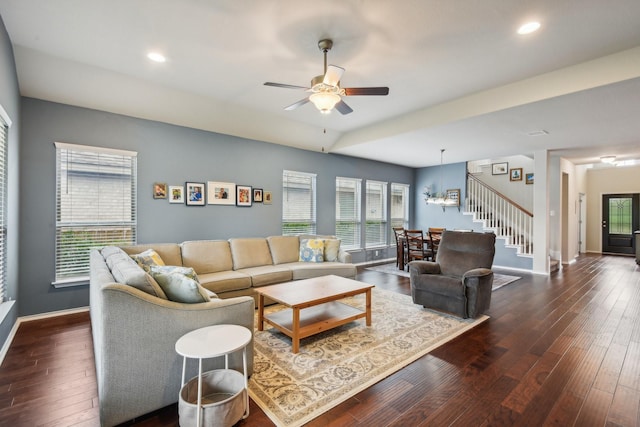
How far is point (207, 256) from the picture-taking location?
425 cm

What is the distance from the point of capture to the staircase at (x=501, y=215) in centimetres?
698

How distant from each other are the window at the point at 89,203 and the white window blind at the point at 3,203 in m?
0.82

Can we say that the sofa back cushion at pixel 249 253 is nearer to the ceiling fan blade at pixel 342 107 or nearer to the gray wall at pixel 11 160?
the gray wall at pixel 11 160

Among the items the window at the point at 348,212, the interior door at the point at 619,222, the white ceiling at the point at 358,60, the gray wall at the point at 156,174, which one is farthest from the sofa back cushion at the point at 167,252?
the interior door at the point at 619,222

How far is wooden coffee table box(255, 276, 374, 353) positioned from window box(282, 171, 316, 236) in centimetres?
263

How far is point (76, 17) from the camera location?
2.56m

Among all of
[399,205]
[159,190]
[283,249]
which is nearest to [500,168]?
[399,205]

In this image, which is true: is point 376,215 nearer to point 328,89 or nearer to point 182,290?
point 328,89

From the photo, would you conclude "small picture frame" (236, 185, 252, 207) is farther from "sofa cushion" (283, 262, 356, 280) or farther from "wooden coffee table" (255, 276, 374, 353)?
"wooden coffee table" (255, 276, 374, 353)

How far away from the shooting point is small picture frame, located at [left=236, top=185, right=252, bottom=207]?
5.34m

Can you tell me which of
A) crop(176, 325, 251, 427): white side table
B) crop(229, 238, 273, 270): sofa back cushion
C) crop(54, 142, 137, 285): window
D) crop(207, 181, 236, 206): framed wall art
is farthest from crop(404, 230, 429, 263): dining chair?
crop(54, 142, 137, 285): window

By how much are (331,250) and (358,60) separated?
3078 millimetres

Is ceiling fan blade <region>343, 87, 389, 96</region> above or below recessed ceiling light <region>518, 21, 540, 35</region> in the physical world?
below

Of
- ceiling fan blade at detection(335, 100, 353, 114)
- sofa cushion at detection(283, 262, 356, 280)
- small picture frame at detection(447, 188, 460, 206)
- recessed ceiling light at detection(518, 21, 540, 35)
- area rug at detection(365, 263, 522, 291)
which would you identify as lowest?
area rug at detection(365, 263, 522, 291)
